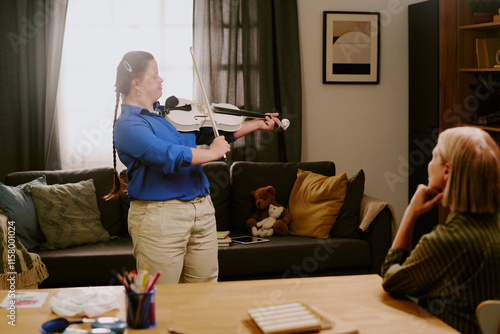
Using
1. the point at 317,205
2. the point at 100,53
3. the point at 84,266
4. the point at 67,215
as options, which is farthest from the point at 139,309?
the point at 100,53

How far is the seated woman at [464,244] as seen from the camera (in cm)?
142

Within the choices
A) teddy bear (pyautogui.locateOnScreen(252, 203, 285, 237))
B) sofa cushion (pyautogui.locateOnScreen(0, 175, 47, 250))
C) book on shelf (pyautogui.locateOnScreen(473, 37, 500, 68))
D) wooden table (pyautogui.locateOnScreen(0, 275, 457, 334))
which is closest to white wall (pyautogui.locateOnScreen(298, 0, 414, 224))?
book on shelf (pyautogui.locateOnScreen(473, 37, 500, 68))

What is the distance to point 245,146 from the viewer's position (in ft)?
13.7

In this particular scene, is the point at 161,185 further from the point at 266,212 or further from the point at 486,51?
the point at 486,51

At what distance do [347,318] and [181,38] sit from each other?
3.01 meters

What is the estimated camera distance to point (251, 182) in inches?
152

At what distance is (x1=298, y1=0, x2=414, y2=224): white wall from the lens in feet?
14.2

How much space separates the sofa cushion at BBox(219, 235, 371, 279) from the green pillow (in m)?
0.83

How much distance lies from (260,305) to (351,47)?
3.13 m

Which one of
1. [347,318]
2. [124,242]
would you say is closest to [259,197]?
[124,242]

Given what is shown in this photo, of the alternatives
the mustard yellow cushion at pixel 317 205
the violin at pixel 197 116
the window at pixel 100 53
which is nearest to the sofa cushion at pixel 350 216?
the mustard yellow cushion at pixel 317 205

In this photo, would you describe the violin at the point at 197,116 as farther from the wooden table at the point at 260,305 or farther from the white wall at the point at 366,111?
the white wall at the point at 366,111

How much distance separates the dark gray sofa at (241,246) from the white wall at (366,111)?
0.48m

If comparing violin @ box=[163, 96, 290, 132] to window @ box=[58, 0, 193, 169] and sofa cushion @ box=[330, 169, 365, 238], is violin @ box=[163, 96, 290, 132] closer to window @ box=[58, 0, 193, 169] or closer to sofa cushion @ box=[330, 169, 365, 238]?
sofa cushion @ box=[330, 169, 365, 238]
